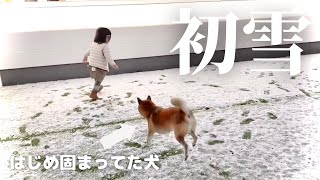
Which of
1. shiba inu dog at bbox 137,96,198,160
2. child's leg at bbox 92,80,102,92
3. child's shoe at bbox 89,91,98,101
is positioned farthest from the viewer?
child's shoe at bbox 89,91,98,101

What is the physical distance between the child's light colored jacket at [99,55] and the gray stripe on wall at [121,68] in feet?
0.83

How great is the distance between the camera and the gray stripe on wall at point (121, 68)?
91 centimetres

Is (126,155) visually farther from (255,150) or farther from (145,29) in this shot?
(145,29)

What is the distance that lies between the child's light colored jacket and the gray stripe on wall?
25cm

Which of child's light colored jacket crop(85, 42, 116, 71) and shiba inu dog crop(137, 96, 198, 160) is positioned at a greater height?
child's light colored jacket crop(85, 42, 116, 71)

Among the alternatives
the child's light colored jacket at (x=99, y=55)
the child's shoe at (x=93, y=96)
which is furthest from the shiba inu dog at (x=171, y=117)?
the child's shoe at (x=93, y=96)

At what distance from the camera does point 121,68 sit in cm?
93

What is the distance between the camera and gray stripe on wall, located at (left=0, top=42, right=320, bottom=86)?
35.8 inches

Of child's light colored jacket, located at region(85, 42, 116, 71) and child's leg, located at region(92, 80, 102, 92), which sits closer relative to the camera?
child's light colored jacket, located at region(85, 42, 116, 71)

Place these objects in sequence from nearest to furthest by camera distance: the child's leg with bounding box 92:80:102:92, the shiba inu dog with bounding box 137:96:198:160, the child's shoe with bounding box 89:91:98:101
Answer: the shiba inu dog with bounding box 137:96:198:160 < the child's leg with bounding box 92:80:102:92 < the child's shoe with bounding box 89:91:98:101

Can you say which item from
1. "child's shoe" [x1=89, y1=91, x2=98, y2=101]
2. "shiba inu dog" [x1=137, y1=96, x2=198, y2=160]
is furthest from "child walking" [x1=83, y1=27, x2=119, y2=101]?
"child's shoe" [x1=89, y1=91, x2=98, y2=101]

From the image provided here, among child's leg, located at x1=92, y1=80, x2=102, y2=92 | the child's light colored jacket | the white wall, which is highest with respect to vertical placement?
the white wall

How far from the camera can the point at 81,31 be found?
2.78 feet

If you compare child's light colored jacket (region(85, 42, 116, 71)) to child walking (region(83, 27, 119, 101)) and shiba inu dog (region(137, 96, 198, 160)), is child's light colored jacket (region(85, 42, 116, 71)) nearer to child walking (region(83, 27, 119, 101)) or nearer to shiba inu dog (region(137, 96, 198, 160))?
child walking (region(83, 27, 119, 101))
